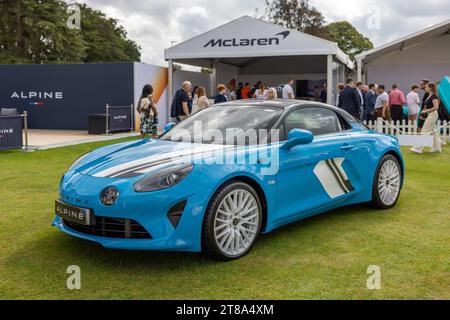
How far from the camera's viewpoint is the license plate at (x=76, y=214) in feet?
13.3

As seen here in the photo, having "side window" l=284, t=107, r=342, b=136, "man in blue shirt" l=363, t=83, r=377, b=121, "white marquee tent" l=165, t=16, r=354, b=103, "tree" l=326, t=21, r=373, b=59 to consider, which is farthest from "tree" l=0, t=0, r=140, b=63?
"tree" l=326, t=21, r=373, b=59

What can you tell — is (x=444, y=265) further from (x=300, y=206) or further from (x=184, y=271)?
(x=184, y=271)

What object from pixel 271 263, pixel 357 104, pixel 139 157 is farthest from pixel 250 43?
pixel 271 263

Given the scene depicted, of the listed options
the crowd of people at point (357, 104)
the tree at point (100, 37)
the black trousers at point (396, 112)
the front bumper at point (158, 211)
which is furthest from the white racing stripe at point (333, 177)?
the tree at point (100, 37)

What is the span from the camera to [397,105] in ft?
56.1

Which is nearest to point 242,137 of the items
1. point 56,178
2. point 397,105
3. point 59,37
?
point 56,178

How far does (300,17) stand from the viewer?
169 ft

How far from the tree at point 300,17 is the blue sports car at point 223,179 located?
156ft

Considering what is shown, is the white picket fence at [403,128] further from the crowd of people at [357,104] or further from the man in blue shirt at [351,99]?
the man in blue shirt at [351,99]

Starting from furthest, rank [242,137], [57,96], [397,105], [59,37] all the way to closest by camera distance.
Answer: [59,37] → [57,96] → [397,105] → [242,137]

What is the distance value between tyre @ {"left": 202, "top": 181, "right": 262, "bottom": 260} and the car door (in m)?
0.36

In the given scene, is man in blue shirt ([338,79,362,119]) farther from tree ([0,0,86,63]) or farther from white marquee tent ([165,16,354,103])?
tree ([0,0,86,63])

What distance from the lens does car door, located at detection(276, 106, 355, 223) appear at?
187 inches
